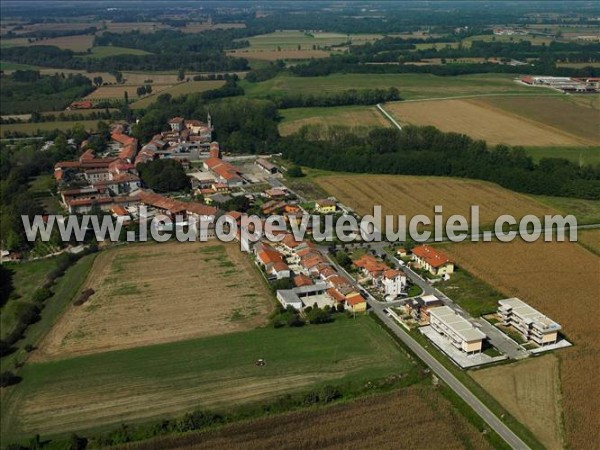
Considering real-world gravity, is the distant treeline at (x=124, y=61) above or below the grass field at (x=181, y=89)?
above

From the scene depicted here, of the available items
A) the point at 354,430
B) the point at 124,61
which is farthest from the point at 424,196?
the point at 124,61

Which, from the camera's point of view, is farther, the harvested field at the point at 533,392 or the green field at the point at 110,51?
the green field at the point at 110,51

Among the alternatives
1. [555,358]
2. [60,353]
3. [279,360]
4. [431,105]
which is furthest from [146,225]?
[431,105]

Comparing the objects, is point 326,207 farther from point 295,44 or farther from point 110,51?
point 295,44

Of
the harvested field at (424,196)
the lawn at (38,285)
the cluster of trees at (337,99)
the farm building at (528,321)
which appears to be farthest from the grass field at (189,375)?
the cluster of trees at (337,99)

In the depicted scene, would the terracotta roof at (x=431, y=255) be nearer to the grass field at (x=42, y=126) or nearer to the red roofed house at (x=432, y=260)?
the red roofed house at (x=432, y=260)
